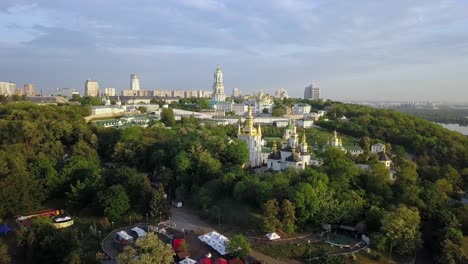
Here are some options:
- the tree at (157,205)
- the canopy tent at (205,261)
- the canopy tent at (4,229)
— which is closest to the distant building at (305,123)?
the tree at (157,205)

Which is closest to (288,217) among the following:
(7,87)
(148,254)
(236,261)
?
(236,261)

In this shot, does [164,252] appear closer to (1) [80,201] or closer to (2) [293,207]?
(2) [293,207]

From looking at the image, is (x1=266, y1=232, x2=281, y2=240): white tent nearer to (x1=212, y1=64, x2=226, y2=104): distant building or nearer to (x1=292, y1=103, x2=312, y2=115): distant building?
(x1=292, y1=103, x2=312, y2=115): distant building

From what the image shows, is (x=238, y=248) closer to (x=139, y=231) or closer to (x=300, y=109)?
(x=139, y=231)

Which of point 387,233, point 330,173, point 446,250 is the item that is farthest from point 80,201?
point 446,250

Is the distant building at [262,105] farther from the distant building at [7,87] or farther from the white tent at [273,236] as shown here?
the distant building at [7,87]

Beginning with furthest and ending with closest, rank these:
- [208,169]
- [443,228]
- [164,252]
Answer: [208,169]
[443,228]
[164,252]
